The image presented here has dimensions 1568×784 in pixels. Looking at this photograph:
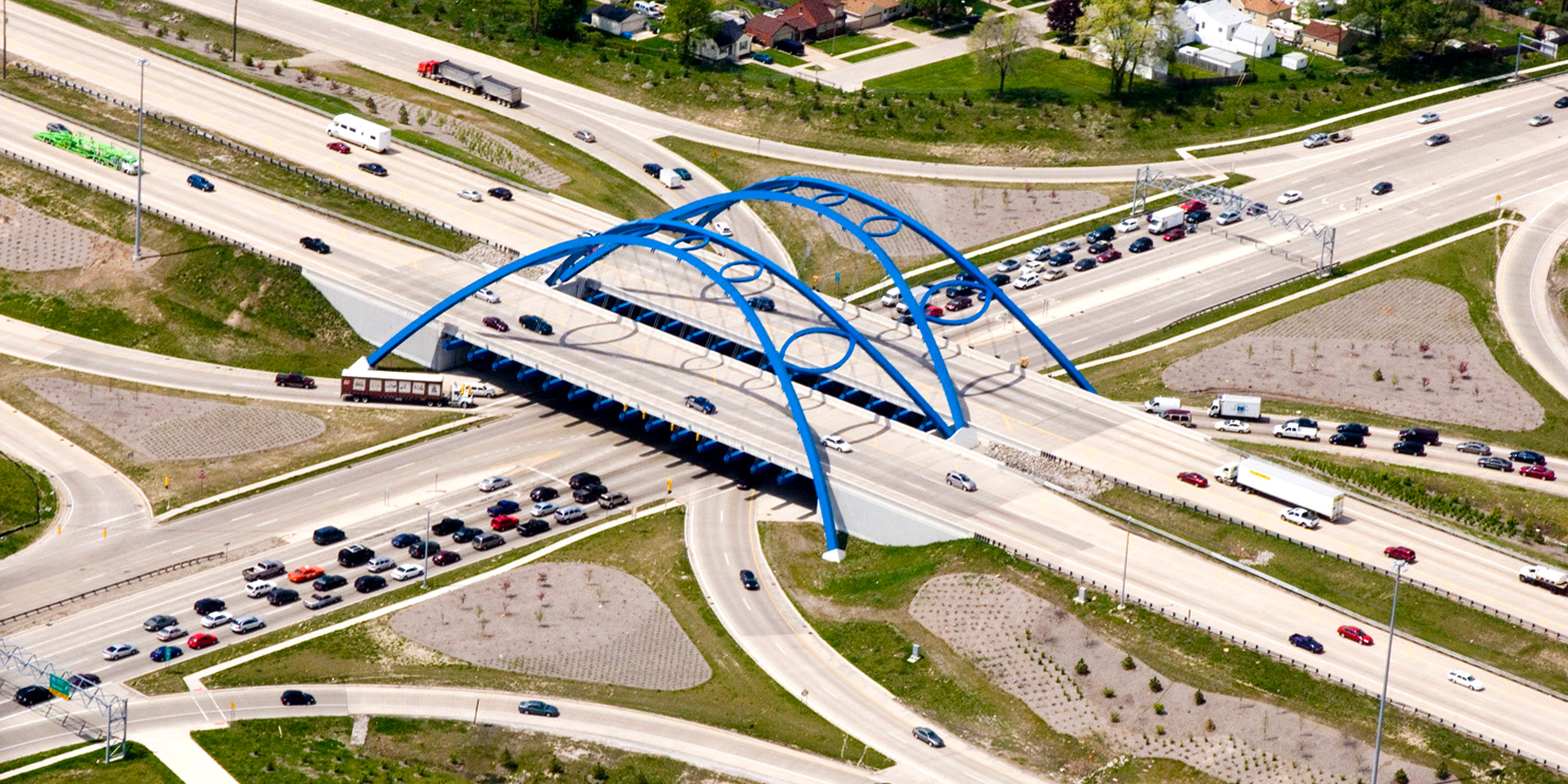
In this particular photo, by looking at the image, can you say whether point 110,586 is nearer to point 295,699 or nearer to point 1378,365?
point 295,699

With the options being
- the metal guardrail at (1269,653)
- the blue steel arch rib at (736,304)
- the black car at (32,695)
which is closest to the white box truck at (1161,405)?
the blue steel arch rib at (736,304)

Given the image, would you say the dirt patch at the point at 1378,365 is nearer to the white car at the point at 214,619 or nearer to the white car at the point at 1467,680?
the white car at the point at 1467,680

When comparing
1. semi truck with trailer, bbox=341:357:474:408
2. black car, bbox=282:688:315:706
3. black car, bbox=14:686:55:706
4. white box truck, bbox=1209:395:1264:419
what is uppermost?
white box truck, bbox=1209:395:1264:419

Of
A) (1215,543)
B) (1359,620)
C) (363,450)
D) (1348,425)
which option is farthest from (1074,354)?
(363,450)

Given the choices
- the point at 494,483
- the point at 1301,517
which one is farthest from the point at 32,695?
the point at 1301,517

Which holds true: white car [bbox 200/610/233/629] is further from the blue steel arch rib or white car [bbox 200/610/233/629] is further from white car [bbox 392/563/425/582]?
A: the blue steel arch rib

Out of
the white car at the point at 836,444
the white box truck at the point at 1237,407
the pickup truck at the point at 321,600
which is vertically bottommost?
the pickup truck at the point at 321,600

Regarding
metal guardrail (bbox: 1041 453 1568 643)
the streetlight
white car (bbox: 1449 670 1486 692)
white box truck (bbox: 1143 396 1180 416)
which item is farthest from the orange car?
white car (bbox: 1449 670 1486 692)
